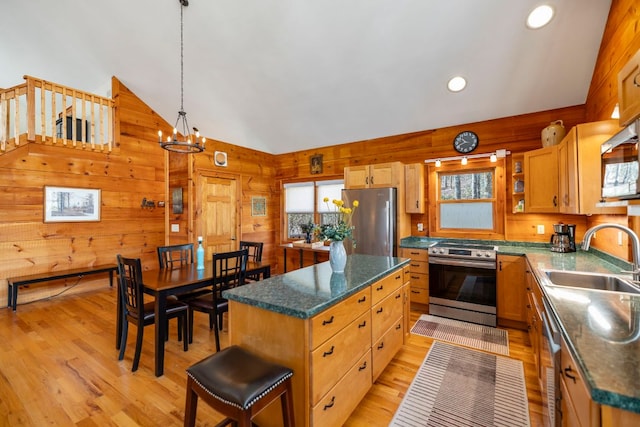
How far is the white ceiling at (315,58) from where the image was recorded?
2955 millimetres

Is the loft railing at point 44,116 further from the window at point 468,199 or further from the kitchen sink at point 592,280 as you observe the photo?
the kitchen sink at point 592,280

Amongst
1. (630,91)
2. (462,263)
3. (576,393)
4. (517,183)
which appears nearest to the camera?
(576,393)

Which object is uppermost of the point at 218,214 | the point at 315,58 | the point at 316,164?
the point at 315,58

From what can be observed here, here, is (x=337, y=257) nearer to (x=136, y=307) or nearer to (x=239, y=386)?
(x=239, y=386)

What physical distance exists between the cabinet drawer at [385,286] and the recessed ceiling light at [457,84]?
255 cm

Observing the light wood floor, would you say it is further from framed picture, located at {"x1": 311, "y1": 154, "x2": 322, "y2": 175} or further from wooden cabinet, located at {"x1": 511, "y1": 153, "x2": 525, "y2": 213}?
framed picture, located at {"x1": 311, "y1": 154, "x2": 322, "y2": 175}

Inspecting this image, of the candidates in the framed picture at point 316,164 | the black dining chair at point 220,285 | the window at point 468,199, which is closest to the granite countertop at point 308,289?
the black dining chair at point 220,285

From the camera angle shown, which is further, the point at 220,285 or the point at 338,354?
the point at 220,285

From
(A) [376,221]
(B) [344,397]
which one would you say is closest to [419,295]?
(A) [376,221]

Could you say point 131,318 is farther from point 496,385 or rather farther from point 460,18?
point 460,18

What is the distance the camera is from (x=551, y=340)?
1.47m

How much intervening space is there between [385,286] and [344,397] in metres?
0.89

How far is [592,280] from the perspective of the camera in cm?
212

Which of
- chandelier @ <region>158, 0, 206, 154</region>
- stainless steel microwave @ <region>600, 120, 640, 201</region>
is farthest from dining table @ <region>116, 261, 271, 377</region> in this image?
stainless steel microwave @ <region>600, 120, 640, 201</region>
